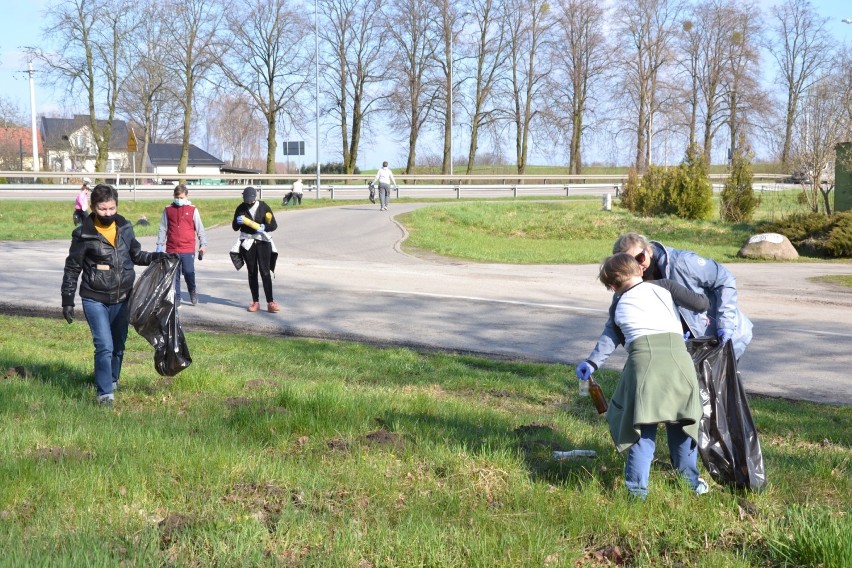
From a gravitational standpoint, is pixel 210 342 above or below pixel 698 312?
below

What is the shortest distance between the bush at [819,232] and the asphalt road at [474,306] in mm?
1804

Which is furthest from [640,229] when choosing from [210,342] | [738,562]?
[738,562]

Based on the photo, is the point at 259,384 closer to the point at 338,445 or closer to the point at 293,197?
the point at 338,445

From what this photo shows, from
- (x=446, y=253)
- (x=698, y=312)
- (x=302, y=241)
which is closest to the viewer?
(x=698, y=312)

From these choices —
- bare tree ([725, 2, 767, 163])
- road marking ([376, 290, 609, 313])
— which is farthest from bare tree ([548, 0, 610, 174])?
road marking ([376, 290, 609, 313])

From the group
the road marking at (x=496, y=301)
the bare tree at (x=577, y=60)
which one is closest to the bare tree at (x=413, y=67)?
the bare tree at (x=577, y=60)

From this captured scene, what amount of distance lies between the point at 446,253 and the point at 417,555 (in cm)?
1869

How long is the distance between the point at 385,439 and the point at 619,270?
1.83 metres

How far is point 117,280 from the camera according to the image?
6906 millimetres

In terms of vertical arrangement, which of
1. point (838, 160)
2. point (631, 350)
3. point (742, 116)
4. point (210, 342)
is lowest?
point (210, 342)

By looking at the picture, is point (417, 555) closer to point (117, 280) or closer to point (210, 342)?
point (117, 280)

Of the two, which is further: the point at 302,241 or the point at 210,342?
the point at 302,241

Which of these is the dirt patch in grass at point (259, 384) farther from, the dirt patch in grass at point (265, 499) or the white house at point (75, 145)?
the white house at point (75, 145)

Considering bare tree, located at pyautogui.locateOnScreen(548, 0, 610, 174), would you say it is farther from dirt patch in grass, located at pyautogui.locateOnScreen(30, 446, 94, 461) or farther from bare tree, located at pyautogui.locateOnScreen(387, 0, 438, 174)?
dirt patch in grass, located at pyautogui.locateOnScreen(30, 446, 94, 461)
